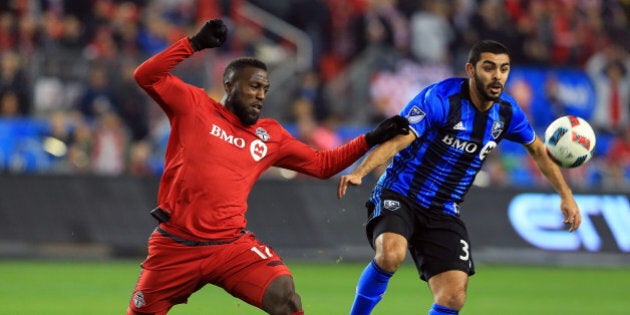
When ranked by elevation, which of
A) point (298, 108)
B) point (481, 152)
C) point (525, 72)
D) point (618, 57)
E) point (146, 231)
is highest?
point (618, 57)

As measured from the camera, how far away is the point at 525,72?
66.3 ft

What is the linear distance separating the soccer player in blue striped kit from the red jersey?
3.36 feet

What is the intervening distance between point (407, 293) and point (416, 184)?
4718 mm

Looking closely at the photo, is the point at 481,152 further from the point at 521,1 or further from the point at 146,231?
the point at 521,1

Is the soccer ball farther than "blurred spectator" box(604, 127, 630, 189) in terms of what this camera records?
No

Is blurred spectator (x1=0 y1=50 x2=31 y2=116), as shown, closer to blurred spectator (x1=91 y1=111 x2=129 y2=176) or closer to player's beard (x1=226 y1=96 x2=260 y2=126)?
blurred spectator (x1=91 y1=111 x2=129 y2=176)

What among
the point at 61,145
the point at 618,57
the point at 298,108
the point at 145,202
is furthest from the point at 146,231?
the point at 618,57

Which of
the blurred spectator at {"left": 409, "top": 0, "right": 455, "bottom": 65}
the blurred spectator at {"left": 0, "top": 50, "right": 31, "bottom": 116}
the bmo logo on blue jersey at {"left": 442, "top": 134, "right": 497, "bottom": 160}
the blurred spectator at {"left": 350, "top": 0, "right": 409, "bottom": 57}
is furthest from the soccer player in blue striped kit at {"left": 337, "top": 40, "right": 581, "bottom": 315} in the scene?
the blurred spectator at {"left": 409, "top": 0, "right": 455, "bottom": 65}

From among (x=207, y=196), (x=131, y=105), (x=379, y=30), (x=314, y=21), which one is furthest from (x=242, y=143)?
(x=314, y=21)

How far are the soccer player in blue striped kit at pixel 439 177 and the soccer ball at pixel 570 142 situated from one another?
0.84ft

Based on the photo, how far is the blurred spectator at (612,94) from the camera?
20.3 m

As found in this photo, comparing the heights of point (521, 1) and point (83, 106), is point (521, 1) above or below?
above

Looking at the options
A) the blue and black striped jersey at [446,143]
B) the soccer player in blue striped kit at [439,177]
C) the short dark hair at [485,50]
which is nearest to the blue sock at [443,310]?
the soccer player in blue striped kit at [439,177]

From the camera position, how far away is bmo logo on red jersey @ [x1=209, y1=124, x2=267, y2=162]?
7543 mm
